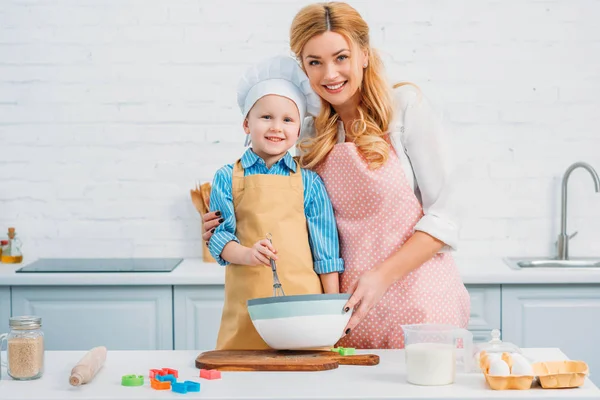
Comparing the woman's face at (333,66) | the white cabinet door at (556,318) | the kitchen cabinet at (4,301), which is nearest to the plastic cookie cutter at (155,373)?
the woman's face at (333,66)

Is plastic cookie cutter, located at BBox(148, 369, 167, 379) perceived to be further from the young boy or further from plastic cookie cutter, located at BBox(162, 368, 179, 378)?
the young boy

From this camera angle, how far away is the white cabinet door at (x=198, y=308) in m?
3.33

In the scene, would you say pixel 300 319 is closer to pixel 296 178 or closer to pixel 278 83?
pixel 296 178

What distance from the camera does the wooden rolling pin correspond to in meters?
1.69

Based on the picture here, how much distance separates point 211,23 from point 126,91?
0.50 meters

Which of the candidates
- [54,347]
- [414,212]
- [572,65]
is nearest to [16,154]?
[54,347]

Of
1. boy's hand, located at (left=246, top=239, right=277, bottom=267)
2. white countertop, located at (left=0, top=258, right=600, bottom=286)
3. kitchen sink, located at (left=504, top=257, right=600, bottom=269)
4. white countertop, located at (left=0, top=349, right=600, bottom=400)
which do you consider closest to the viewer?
white countertop, located at (left=0, top=349, right=600, bottom=400)

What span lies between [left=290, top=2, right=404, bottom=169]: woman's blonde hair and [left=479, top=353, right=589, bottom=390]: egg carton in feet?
2.33

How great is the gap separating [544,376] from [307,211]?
2.56 ft

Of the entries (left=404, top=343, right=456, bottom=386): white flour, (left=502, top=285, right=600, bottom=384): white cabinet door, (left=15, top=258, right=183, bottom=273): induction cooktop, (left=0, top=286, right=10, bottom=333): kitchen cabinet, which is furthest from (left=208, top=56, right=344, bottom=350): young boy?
(left=0, top=286, right=10, bottom=333): kitchen cabinet

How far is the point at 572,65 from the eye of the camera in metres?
3.81

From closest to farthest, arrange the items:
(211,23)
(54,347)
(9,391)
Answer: (9,391) < (54,347) < (211,23)

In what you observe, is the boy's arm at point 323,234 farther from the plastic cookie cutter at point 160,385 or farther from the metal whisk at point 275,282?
the plastic cookie cutter at point 160,385

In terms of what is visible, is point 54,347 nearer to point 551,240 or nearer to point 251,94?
point 251,94
